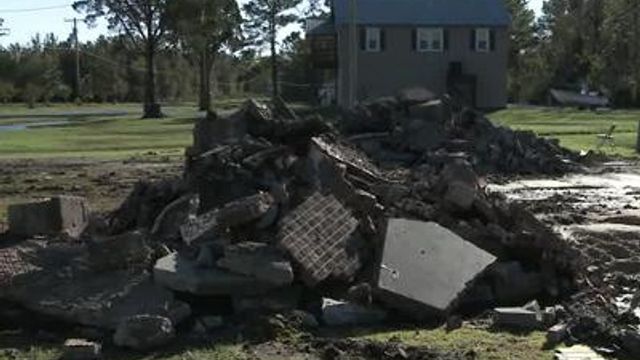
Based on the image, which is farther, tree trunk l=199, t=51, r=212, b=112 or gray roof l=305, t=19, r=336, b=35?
tree trunk l=199, t=51, r=212, b=112

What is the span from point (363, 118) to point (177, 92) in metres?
81.9

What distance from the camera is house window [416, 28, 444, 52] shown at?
6731 cm

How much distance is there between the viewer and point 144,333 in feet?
28.6

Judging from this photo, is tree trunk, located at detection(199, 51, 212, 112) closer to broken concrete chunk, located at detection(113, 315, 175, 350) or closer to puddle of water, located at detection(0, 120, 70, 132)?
puddle of water, located at detection(0, 120, 70, 132)

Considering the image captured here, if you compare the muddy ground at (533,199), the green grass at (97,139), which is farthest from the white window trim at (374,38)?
the muddy ground at (533,199)

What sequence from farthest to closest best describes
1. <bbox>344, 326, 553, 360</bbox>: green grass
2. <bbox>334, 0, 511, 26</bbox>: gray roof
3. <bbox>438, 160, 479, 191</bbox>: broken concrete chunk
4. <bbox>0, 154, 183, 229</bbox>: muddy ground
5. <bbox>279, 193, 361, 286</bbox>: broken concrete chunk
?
<bbox>334, 0, 511, 26</bbox>: gray roof → <bbox>0, 154, 183, 229</bbox>: muddy ground → <bbox>438, 160, 479, 191</bbox>: broken concrete chunk → <bbox>279, 193, 361, 286</bbox>: broken concrete chunk → <bbox>344, 326, 553, 360</bbox>: green grass

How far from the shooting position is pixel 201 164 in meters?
12.4

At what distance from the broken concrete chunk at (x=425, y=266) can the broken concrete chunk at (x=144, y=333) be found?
1.99m

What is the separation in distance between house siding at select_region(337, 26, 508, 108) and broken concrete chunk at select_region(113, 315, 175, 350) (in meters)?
55.4

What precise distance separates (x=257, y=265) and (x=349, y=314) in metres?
0.93

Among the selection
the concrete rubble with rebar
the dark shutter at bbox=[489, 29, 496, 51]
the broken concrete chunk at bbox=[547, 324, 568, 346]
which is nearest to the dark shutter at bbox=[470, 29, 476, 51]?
the dark shutter at bbox=[489, 29, 496, 51]

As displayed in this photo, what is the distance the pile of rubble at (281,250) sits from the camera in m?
9.43

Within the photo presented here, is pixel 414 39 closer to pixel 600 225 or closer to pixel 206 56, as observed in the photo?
pixel 206 56

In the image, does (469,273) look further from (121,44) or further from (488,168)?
(121,44)
